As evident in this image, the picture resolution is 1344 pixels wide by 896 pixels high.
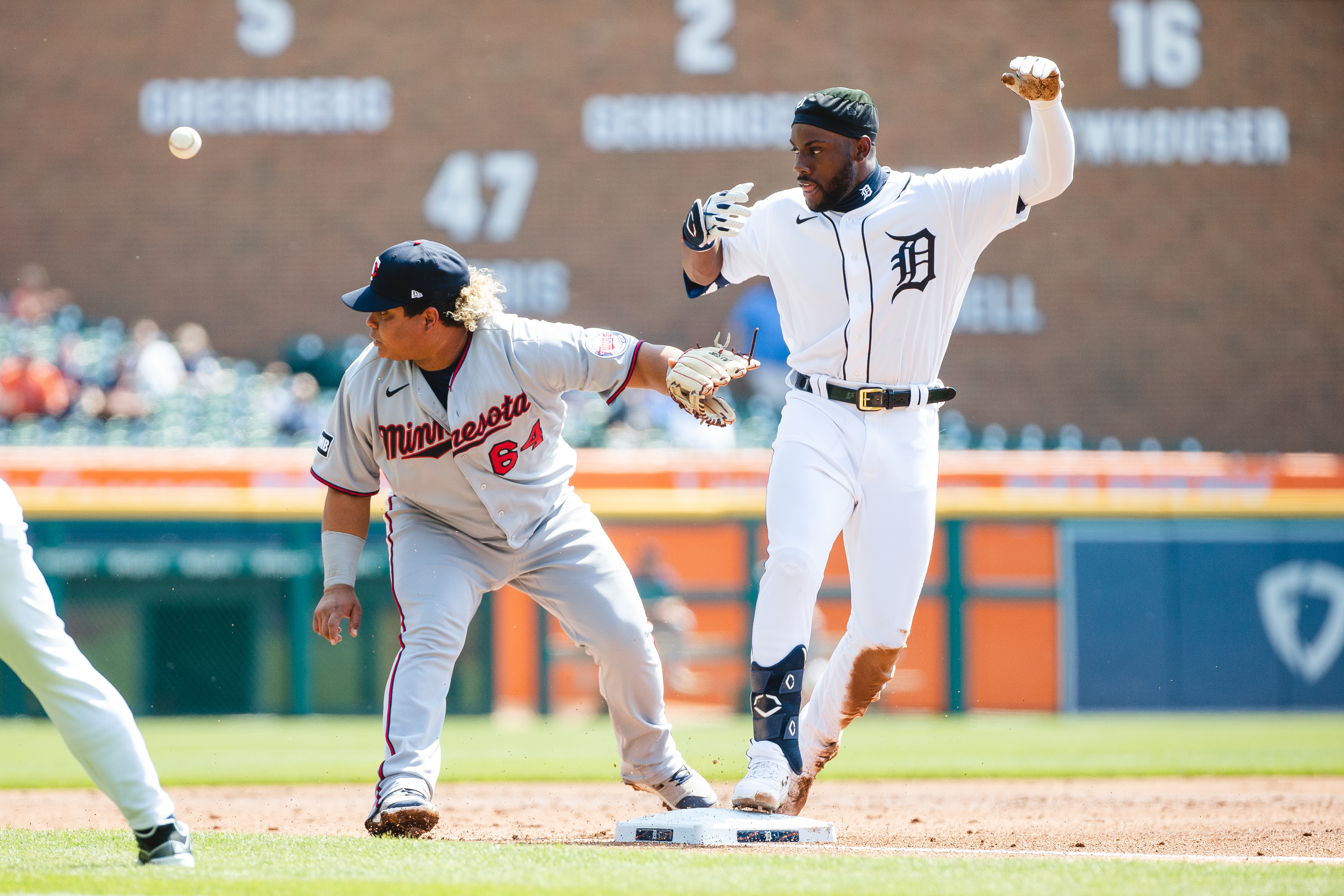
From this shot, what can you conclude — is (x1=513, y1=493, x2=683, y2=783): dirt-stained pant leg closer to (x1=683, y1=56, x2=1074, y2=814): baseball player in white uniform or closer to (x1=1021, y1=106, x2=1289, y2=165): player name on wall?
(x1=683, y1=56, x2=1074, y2=814): baseball player in white uniform

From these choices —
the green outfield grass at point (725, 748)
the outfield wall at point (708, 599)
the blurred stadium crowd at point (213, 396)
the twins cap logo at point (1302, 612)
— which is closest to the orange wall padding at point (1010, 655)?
the outfield wall at point (708, 599)

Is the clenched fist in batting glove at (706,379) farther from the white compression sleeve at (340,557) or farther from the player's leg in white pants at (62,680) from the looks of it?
the player's leg in white pants at (62,680)

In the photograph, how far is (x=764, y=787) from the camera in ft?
13.3

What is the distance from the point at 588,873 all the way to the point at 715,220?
1793mm

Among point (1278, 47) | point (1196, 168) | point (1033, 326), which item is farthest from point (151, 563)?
point (1278, 47)

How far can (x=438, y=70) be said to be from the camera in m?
16.0

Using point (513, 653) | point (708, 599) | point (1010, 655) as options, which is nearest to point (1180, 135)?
point (1010, 655)

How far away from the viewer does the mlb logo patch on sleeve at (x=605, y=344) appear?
13.9 feet

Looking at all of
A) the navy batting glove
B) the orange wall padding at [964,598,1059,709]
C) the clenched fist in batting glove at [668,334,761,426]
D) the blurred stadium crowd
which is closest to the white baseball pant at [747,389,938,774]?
the clenched fist in batting glove at [668,334,761,426]

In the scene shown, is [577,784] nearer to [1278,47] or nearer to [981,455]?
[981,455]

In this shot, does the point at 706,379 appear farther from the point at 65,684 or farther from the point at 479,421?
the point at 65,684

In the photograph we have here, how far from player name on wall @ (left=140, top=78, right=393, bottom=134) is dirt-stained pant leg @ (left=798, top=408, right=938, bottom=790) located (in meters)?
12.6

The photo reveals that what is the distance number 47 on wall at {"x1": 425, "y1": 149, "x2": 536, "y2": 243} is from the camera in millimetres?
15906

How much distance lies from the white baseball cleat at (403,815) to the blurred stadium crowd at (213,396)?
333 inches
